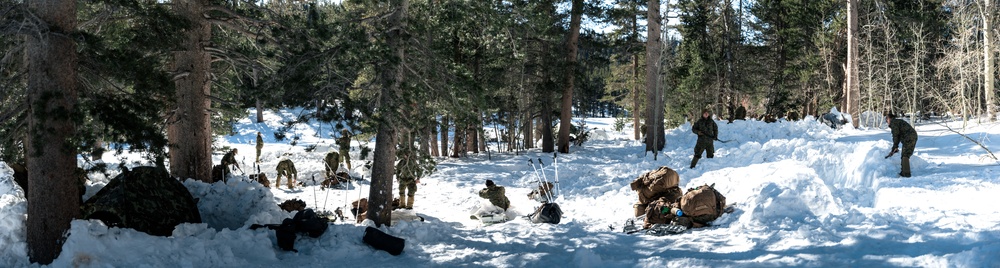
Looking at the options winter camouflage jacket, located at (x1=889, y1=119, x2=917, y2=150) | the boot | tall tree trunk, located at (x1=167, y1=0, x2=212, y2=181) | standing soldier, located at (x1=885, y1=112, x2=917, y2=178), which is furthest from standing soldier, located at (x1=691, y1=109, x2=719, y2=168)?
tall tree trunk, located at (x1=167, y1=0, x2=212, y2=181)

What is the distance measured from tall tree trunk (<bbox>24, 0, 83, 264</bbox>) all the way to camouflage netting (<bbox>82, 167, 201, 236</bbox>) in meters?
0.69

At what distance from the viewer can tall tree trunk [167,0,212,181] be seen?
1025 cm

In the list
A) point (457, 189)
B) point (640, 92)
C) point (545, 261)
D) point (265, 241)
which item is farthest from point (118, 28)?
point (640, 92)

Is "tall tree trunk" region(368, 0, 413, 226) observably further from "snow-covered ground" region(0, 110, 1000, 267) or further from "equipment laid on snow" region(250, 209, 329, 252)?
"equipment laid on snow" region(250, 209, 329, 252)

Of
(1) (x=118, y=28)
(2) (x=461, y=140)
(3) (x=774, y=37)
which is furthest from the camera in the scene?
(3) (x=774, y=37)

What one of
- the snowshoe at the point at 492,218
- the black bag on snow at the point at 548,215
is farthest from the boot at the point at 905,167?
the snowshoe at the point at 492,218

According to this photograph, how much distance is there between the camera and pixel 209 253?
24.2 feet

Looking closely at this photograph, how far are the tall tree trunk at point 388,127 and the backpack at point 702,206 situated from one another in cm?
477

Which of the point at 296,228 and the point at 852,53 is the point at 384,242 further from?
the point at 852,53

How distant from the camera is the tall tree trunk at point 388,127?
31.3 feet

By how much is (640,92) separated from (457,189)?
67.6 ft

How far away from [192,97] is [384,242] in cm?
475

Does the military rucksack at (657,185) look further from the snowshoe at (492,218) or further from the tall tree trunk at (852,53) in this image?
the tall tree trunk at (852,53)

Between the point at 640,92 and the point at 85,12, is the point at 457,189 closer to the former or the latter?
the point at 85,12
